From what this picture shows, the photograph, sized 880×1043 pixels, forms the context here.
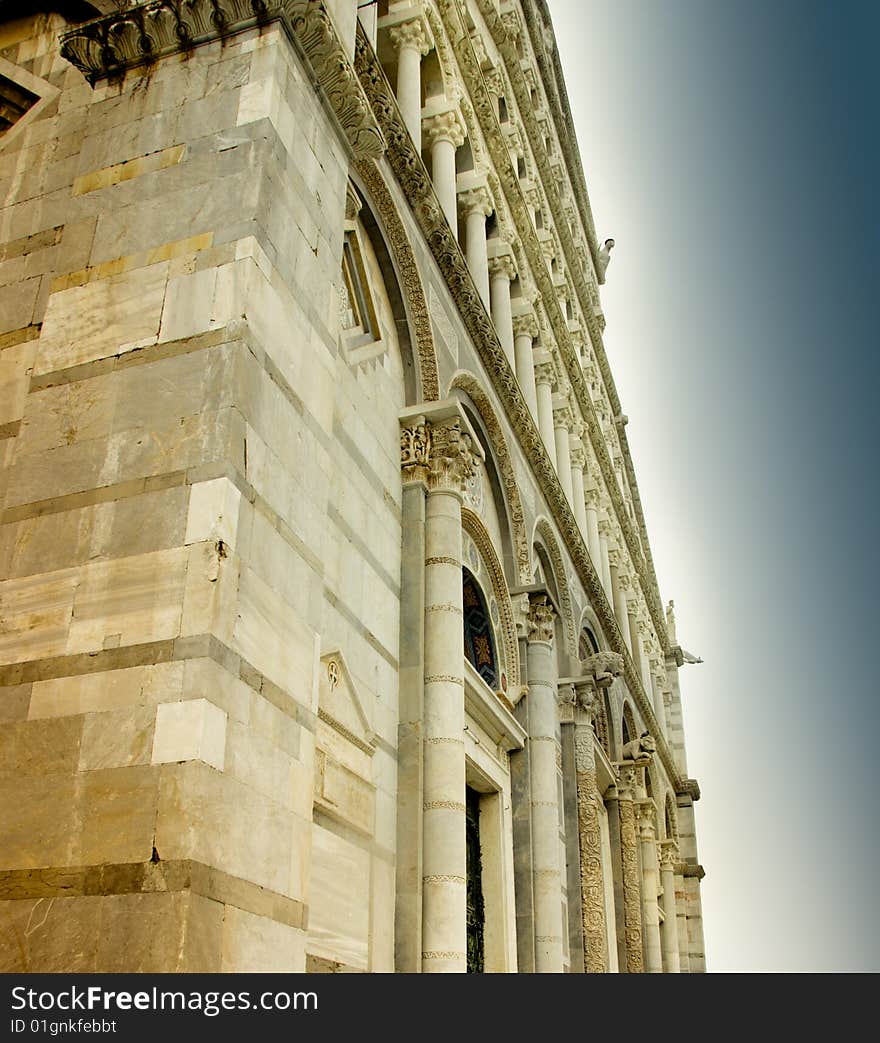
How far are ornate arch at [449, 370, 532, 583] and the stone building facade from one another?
2.1 inches

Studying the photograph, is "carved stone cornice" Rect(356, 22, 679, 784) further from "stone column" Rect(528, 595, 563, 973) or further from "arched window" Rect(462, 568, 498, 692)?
"arched window" Rect(462, 568, 498, 692)

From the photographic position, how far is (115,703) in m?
4.38

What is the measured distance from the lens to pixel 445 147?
12508 mm

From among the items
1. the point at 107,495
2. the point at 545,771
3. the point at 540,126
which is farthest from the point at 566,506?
the point at 107,495

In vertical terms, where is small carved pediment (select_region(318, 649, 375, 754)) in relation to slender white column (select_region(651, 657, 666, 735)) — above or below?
below

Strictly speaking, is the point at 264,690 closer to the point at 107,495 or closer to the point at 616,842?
the point at 107,495

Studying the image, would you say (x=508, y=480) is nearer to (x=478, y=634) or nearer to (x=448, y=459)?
(x=478, y=634)

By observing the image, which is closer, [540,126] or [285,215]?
[285,215]

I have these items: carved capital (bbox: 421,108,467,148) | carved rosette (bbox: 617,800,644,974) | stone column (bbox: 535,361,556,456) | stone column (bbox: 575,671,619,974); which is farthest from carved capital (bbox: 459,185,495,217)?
carved rosette (bbox: 617,800,644,974)

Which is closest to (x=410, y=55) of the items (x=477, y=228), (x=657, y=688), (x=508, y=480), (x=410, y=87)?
(x=410, y=87)

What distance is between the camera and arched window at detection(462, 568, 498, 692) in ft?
37.0

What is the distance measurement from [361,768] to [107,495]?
296 centimetres

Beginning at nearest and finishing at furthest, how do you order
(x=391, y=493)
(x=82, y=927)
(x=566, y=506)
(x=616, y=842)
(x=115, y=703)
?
(x=82, y=927)
(x=115, y=703)
(x=391, y=493)
(x=566, y=506)
(x=616, y=842)

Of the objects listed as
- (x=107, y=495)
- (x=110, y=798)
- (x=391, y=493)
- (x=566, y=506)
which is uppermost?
(x=566, y=506)
